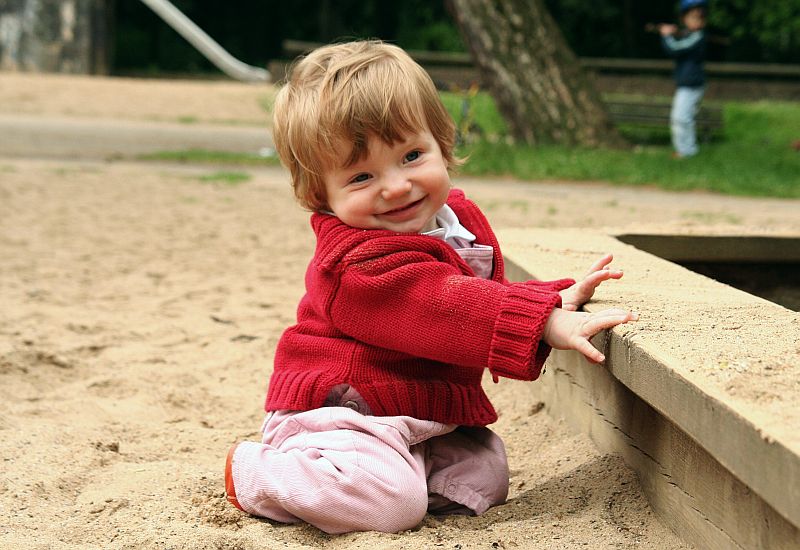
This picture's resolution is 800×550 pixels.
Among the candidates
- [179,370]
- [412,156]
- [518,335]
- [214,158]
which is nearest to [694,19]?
[214,158]

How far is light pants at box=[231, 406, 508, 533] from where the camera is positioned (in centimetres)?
213

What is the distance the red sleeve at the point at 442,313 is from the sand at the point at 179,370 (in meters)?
0.36

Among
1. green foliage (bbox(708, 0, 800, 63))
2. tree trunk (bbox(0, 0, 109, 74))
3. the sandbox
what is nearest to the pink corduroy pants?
the sandbox

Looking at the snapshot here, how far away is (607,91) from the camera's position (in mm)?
17203

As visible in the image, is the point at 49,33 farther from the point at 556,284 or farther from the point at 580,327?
the point at 580,327

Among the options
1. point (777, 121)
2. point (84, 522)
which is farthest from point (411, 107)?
point (777, 121)

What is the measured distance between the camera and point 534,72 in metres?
10.8

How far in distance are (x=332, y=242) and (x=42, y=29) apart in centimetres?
1728

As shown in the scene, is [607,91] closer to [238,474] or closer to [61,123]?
[61,123]

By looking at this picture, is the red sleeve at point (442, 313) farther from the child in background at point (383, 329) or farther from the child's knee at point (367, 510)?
the child's knee at point (367, 510)

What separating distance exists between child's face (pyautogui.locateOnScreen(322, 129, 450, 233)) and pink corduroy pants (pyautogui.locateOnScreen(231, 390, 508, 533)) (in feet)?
1.27

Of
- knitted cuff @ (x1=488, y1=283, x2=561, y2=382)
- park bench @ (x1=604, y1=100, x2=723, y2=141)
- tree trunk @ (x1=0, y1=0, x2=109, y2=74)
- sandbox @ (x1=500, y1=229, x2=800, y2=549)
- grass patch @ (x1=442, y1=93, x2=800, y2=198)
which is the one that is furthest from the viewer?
tree trunk @ (x1=0, y1=0, x2=109, y2=74)

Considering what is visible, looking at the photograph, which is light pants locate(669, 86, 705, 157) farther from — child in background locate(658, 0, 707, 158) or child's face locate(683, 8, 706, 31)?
child's face locate(683, 8, 706, 31)

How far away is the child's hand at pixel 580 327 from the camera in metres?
2.12
